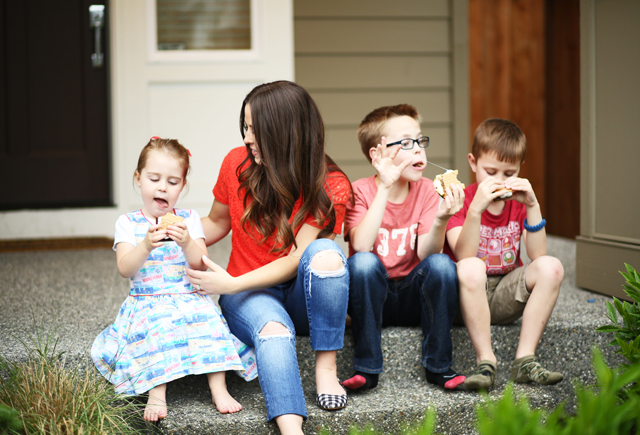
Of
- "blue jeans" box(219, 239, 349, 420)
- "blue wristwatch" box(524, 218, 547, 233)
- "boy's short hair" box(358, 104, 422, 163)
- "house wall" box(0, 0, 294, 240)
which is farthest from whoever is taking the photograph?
"house wall" box(0, 0, 294, 240)

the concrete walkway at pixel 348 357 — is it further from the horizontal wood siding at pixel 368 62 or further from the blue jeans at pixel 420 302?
the horizontal wood siding at pixel 368 62

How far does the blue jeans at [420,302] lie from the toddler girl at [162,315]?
14.6 inches

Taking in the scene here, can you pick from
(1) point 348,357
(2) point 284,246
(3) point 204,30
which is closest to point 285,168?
(2) point 284,246

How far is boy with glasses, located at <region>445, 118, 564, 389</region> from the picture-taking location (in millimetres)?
2000

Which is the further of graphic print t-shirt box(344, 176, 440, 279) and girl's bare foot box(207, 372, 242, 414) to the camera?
graphic print t-shirt box(344, 176, 440, 279)

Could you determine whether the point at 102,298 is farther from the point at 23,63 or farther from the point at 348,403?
the point at 23,63

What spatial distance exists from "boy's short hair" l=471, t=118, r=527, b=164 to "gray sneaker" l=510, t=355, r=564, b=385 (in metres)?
0.70

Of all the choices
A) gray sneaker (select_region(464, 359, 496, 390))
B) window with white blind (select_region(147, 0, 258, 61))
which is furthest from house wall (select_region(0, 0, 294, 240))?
gray sneaker (select_region(464, 359, 496, 390))

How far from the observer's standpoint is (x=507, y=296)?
215cm

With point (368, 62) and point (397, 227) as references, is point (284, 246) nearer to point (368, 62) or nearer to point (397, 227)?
point (397, 227)

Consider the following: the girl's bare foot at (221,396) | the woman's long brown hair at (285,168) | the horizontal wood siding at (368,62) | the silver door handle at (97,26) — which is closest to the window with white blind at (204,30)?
the silver door handle at (97,26)

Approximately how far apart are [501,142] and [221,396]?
1288 millimetres

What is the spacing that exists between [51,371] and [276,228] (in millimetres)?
798

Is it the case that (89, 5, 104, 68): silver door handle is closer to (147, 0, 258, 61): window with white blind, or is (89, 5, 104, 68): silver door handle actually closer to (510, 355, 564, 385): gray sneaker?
(147, 0, 258, 61): window with white blind
